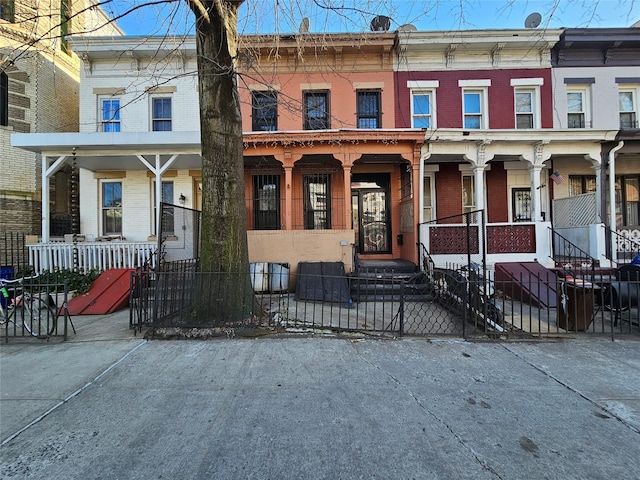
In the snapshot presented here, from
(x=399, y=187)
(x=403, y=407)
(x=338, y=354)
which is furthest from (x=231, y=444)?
(x=399, y=187)

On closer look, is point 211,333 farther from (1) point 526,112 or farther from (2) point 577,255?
(1) point 526,112

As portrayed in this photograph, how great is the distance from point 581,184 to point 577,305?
8846 millimetres

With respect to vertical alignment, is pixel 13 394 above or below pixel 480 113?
below

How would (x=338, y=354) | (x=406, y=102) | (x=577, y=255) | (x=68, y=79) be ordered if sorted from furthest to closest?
(x=68, y=79), (x=406, y=102), (x=577, y=255), (x=338, y=354)

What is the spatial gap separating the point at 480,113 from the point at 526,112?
1.60 meters

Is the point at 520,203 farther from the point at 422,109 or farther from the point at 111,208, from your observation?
the point at 111,208

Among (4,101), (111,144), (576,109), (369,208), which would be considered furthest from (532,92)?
(4,101)

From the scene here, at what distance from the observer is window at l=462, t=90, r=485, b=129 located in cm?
1112

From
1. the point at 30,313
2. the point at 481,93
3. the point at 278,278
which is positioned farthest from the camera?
the point at 481,93

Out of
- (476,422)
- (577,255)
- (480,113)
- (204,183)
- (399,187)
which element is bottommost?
(476,422)

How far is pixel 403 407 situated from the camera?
10.4 ft

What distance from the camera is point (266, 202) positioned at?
1138 cm

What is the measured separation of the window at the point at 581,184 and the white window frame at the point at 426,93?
5.67 m

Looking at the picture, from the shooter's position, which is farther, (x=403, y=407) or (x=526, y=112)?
(x=526, y=112)
